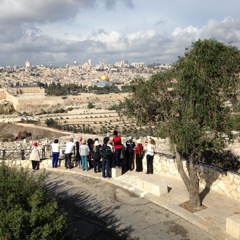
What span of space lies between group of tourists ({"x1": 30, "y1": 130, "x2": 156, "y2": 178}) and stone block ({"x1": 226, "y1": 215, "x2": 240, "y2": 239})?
13.5 feet

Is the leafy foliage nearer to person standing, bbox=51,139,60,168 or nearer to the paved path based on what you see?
the paved path

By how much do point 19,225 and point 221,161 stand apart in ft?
31.3

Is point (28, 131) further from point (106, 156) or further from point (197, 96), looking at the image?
A: point (197, 96)

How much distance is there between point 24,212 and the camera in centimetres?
506

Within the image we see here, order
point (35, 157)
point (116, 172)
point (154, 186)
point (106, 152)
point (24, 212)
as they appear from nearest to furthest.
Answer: point (24, 212)
point (154, 186)
point (106, 152)
point (116, 172)
point (35, 157)

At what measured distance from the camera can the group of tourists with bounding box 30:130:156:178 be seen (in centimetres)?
1074

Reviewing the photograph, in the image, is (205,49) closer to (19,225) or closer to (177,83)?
(177,83)

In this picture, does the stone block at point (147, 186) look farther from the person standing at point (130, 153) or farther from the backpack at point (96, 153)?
the backpack at point (96, 153)

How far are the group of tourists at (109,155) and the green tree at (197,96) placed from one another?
2756 millimetres

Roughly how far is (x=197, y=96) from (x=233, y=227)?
9.46 feet

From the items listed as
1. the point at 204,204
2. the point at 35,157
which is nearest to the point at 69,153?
the point at 35,157

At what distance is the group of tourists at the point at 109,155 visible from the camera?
10742 millimetres

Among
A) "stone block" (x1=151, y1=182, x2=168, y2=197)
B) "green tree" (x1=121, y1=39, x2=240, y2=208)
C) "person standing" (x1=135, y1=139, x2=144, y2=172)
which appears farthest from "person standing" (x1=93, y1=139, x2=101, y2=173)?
"green tree" (x1=121, y1=39, x2=240, y2=208)

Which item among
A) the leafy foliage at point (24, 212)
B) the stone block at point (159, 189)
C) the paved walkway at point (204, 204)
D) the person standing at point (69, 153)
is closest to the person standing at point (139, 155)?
the paved walkway at point (204, 204)
